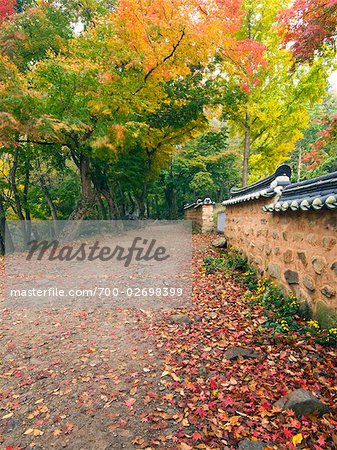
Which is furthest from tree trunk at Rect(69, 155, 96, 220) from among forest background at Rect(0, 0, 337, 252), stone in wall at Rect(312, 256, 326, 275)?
stone in wall at Rect(312, 256, 326, 275)

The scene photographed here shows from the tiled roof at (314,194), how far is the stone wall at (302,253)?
9.6 inches

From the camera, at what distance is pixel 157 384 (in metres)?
2.98

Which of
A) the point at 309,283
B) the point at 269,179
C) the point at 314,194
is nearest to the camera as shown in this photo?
the point at 314,194

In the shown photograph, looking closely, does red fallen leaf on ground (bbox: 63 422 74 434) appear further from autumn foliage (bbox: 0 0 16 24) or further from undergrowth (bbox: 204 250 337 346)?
autumn foliage (bbox: 0 0 16 24)

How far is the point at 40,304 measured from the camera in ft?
18.0

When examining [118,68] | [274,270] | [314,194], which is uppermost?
[118,68]

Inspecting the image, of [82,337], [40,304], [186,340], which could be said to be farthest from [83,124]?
[186,340]

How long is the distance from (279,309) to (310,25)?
659cm

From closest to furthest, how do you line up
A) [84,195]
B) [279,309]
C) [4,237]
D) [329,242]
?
1. [329,242]
2. [279,309]
3. [84,195]
4. [4,237]

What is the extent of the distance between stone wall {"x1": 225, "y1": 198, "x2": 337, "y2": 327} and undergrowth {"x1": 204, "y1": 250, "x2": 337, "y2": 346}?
13 centimetres

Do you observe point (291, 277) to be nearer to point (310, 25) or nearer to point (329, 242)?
point (329, 242)

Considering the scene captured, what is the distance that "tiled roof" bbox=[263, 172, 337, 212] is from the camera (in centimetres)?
288

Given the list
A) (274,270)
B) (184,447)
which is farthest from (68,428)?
(274,270)

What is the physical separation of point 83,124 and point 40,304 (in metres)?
5.92
